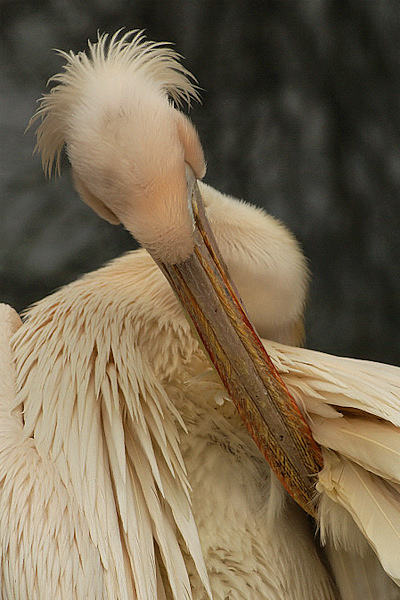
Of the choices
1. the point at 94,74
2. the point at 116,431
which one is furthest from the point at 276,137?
the point at 116,431

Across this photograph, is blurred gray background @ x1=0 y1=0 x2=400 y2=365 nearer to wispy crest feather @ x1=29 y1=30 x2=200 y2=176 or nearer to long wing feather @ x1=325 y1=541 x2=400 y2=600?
wispy crest feather @ x1=29 y1=30 x2=200 y2=176

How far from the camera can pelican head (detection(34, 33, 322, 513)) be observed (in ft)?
2.16

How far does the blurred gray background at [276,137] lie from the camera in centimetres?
133

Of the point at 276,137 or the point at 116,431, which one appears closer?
the point at 116,431

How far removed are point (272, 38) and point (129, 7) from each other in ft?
0.94

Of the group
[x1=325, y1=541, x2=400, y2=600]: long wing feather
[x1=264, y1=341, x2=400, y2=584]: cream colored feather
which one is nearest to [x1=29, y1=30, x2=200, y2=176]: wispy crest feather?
[x1=264, y1=341, x2=400, y2=584]: cream colored feather

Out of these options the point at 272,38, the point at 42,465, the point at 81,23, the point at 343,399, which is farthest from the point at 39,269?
the point at 343,399

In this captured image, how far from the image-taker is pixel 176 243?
687mm

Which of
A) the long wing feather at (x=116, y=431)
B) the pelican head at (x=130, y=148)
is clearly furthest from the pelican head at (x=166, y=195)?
the long wing feather at (x=116, y=431)

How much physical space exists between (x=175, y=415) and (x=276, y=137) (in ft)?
2.56

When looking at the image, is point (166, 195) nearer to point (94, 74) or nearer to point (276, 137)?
point (94, 74)

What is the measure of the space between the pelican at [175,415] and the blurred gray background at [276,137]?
545 millimetres

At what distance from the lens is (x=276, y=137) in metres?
1.40

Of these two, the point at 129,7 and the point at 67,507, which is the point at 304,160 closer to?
the point at 129,7
